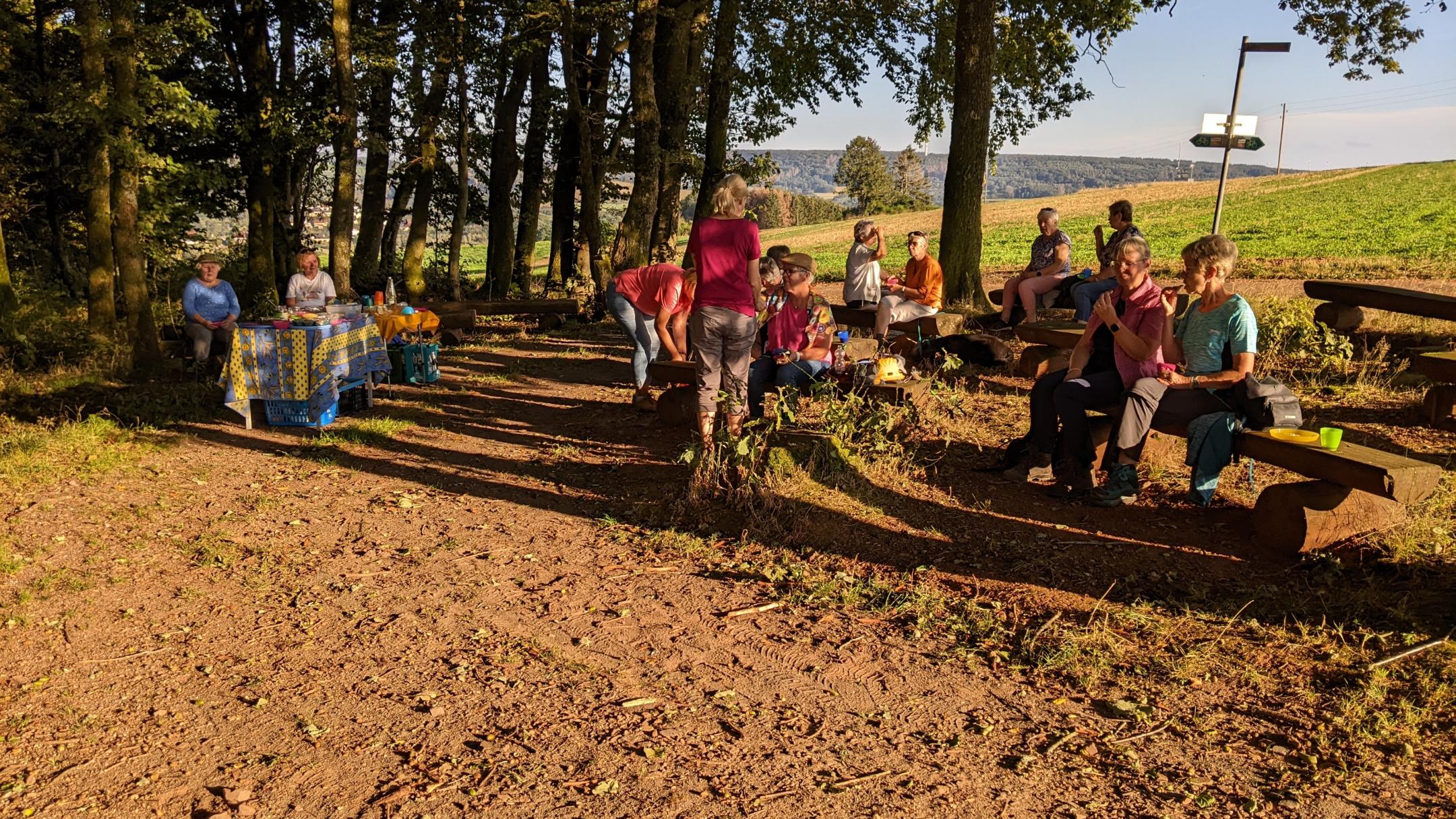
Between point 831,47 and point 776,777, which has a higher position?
point 831,47

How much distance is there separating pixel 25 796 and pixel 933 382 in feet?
19.7

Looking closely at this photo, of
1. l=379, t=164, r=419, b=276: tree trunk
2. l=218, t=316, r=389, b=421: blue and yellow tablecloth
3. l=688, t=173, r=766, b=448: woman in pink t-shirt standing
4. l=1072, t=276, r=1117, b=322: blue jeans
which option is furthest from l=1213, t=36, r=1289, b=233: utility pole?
l=379, t=164, r=419, b=276: tree trunk

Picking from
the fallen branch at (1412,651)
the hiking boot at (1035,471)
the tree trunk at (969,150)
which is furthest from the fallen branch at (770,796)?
the tree trunk at (969,150)

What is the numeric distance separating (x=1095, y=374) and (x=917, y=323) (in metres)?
3.41

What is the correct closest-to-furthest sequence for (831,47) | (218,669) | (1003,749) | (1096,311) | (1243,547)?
(1003,749) < (218,669) < (1243,547) < (1096,311) < (831,47)

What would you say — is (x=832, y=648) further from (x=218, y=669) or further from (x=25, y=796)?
(x=25, y=796)

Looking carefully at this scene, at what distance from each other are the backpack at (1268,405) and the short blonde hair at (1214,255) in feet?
1.97

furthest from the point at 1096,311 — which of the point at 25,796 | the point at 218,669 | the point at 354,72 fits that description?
the point at 354,72

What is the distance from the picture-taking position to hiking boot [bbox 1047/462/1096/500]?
5844mm

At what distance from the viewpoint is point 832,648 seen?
410cm

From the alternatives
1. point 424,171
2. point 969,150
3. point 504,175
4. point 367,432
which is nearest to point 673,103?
point 424,171

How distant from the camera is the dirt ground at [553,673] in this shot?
3080 mm

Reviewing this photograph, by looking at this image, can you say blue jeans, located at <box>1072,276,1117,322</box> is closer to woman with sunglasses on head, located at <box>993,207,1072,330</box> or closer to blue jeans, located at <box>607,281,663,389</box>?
woman with sunglasses on head, located at <box>993,207,1072,330</box>

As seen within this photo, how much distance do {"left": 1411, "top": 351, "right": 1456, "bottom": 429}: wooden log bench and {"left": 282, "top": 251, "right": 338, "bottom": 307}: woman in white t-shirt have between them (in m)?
8.87
